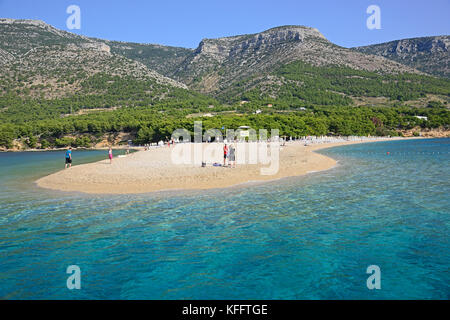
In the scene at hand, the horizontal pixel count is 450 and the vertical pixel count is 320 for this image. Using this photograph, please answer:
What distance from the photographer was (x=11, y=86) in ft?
416

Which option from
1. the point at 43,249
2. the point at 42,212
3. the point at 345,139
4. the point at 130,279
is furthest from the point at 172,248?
the point at 345,139

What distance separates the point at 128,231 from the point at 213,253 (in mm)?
3886

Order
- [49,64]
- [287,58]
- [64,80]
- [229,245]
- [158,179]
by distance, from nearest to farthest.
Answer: [229,245]
[158,179]
[64,80]
[49,64]
[287,58]

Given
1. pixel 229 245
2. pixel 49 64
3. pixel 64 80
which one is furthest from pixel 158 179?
pixel 49 64

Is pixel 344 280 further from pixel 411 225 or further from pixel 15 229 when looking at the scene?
pixel 15 229

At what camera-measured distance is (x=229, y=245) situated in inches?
420

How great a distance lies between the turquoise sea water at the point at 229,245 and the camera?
8039 mm

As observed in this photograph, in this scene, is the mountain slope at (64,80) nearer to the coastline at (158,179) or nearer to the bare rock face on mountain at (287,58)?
the bare rock face on mountain at (287,58)

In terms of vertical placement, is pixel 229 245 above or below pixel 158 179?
below

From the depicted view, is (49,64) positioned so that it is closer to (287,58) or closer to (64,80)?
(64,80)

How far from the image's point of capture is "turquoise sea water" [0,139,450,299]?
8.04m

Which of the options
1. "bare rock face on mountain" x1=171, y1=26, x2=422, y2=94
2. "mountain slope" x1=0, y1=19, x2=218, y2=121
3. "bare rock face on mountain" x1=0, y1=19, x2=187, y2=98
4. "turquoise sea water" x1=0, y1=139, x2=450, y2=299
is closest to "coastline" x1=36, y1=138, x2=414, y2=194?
"turquoise sea water" x1=0, y1=139, x2=450, y2=299

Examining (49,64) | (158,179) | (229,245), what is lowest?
(229,245)

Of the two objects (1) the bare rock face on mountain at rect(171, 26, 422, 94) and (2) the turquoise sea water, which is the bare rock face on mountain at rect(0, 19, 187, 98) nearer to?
(1) the bare rock face on mountain at rect(171, 26, 422, 94)
